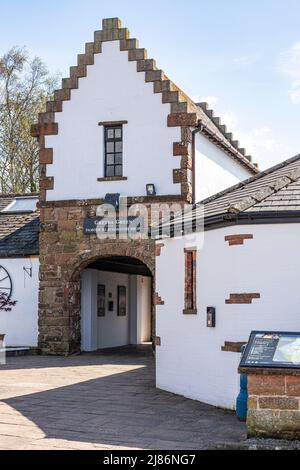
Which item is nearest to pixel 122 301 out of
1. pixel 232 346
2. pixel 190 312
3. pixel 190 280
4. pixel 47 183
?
pixel 47 183

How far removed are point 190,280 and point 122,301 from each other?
1276 cm

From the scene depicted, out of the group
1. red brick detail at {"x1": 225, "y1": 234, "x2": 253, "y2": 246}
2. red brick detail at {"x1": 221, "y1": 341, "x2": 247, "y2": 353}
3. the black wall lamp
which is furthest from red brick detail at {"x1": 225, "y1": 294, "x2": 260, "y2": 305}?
the black wall lamp

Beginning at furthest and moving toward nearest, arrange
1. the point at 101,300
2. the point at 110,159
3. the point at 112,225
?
the point at 101,300, the point at 110,159, the point at 112,225

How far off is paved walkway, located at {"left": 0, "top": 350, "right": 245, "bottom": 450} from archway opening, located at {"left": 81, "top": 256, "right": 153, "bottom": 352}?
491 centimetres

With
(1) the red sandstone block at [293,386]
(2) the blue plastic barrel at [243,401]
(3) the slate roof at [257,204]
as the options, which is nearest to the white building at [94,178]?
(3) the slate roof at [257,204]

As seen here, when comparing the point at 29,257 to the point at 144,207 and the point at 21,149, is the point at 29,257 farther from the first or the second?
the point at 21,149

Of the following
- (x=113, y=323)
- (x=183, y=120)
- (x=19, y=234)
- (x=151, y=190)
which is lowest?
(x=113, y=323)

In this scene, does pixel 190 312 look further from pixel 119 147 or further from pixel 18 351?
pixel 18 351

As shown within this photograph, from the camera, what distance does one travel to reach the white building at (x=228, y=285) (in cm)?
1087

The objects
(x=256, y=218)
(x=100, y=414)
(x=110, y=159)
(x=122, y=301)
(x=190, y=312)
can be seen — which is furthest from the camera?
(x=122, y=301)

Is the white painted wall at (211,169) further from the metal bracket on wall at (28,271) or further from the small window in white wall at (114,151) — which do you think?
the metal bracket on wall at (28,271)

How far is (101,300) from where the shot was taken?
75.6ft

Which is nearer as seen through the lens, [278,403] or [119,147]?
[278,403]

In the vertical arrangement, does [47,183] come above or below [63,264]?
above
